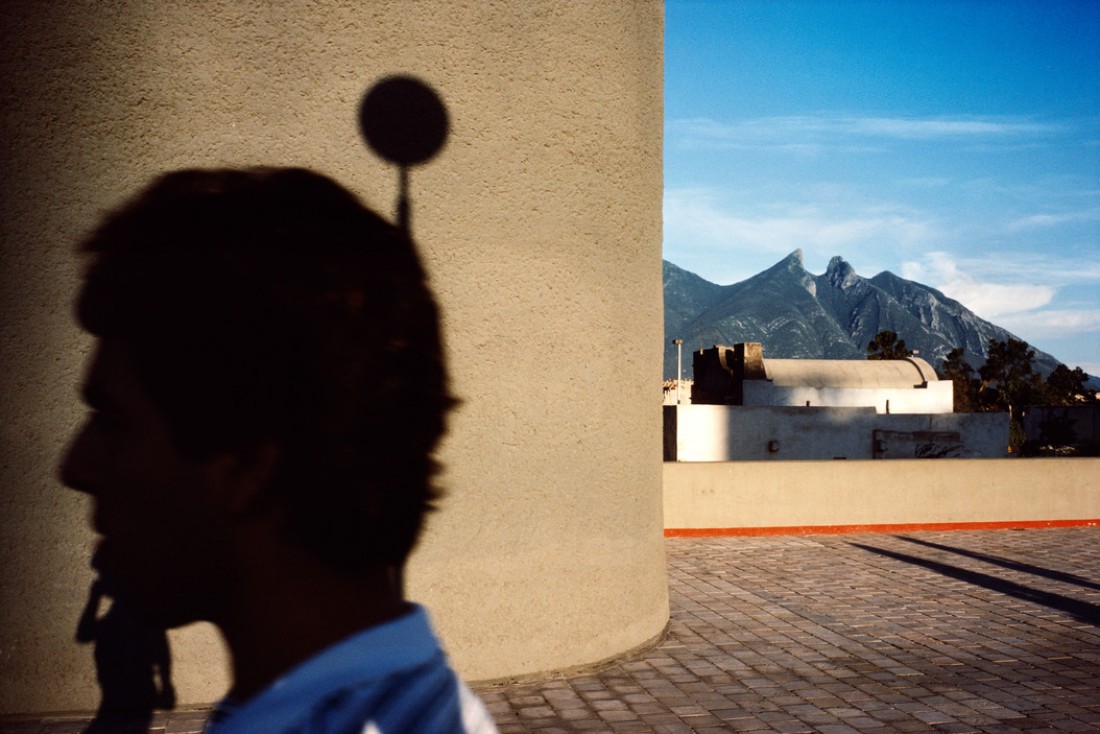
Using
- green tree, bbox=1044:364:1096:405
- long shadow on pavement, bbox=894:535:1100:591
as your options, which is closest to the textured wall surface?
long shadow on pavement, bbox=894:535:1100:591

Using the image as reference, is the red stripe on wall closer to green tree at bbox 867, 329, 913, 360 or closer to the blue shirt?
the blue shirt

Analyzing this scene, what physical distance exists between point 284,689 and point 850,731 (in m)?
5.37

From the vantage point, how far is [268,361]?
950mm

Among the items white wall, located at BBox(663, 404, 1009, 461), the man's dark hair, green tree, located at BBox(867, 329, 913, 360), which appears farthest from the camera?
green tree, located at BBox(867, 329, 913, 360)

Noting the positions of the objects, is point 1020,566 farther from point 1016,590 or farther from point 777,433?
point 777,433

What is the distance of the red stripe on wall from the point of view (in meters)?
13.4

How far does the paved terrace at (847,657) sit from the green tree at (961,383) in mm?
74703

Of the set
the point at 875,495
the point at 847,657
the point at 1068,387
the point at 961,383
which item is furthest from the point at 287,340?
the point at 1068,387

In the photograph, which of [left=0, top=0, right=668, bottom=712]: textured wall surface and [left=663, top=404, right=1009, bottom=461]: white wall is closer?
[left=0, top=0, right=668, bottom=712]: textured wall surface

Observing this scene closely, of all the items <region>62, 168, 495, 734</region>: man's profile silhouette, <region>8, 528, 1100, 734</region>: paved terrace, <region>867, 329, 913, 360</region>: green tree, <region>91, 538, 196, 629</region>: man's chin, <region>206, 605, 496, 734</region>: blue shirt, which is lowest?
<region>8, 528, 1100, 734</region>: paved terrace

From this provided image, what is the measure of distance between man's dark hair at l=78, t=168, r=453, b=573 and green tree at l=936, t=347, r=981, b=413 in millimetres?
84974

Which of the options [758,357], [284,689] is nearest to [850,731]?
[284,689]

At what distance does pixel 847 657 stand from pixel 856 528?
751 cm

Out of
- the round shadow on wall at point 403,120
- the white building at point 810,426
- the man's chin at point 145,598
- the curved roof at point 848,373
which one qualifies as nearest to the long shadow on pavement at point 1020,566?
the round shadow on wall at point 403,120
